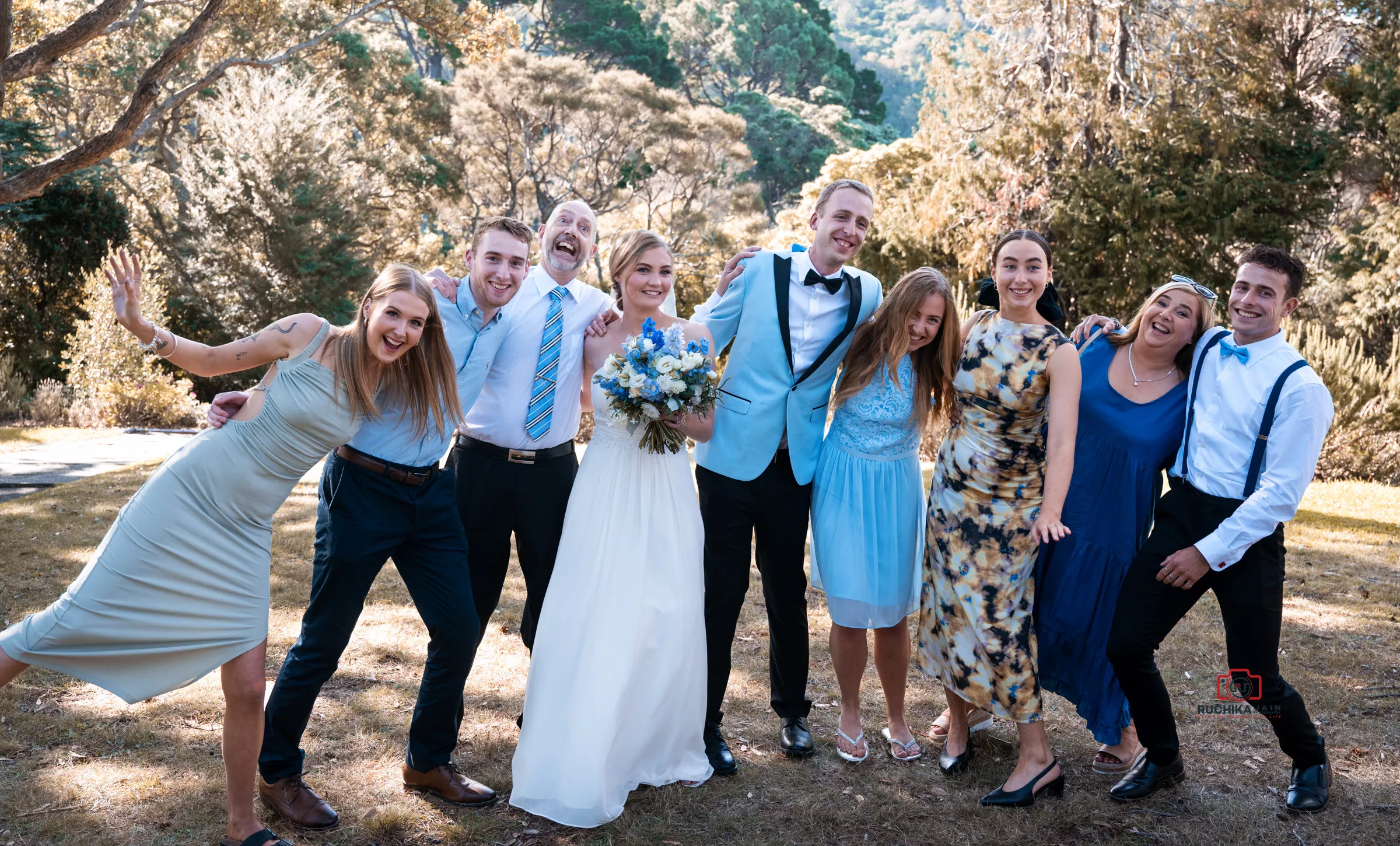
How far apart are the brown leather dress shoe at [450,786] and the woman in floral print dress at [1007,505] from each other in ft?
6.54

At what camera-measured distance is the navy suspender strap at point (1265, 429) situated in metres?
3.64

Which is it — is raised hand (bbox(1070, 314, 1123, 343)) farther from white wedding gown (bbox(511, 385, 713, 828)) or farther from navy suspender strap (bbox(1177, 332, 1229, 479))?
white wedding gown (bbox(511, 385, 713, 828))

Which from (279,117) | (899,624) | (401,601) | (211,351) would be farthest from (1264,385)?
(279,117)

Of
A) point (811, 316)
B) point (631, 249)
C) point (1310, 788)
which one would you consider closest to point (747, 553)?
point (811, 316)

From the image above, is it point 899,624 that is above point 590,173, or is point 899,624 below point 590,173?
below

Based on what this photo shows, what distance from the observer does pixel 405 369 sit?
3.54 metres

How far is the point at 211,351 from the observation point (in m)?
3.39

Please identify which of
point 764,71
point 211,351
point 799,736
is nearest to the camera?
point 211,351

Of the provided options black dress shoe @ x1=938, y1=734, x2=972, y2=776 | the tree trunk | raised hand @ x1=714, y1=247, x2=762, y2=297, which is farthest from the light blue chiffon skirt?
the tree trunk

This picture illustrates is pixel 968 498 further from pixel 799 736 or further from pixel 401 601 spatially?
pixel 401 601

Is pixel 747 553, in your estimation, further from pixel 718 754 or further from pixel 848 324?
pixel 848 324

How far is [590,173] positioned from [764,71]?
23.0 metres

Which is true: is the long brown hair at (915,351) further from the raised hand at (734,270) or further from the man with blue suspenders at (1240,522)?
the man with blue suspenders at (1240,522)

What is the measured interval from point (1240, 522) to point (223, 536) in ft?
11.8
